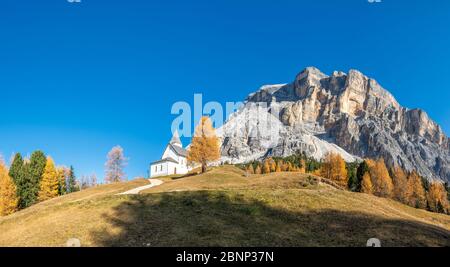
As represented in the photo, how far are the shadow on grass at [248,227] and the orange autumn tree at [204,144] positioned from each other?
1578 inches

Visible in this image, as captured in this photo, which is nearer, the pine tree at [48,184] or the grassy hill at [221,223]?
the grassy hill at [221,223]

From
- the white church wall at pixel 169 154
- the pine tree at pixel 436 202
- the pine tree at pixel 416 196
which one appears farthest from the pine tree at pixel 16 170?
the pine tree at pixel 436 202

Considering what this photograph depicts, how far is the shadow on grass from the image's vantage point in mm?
18047

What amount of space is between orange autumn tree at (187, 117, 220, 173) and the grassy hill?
36178 mm

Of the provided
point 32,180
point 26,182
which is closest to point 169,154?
point 32,180

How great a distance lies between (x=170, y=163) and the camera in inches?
3964

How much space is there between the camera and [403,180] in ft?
330

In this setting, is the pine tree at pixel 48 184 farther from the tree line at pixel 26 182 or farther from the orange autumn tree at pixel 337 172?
the orange autumn tree at pixel 337 172

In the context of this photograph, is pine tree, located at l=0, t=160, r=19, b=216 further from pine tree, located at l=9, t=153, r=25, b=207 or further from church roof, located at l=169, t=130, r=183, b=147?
church roof, located at l=169, t=130, r=183, b=147

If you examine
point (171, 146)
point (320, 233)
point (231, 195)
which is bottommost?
point (320, 233)

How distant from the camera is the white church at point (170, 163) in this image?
330ft
